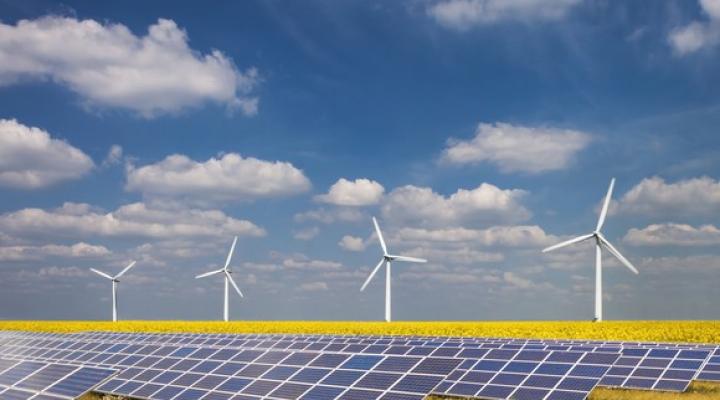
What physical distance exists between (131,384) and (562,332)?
1806 inches

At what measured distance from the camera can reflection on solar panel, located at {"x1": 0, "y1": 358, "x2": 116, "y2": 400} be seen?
89.8 feet

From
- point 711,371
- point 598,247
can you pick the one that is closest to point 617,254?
point 598,247

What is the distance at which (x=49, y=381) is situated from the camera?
2888 centimetres

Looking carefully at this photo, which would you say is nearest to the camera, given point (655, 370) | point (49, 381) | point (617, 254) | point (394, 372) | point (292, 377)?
point (394, 372)

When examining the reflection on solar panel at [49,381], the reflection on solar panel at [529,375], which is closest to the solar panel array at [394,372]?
the reflection on solar panel at [529,375]

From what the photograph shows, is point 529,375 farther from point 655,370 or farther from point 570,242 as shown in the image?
point 570,242

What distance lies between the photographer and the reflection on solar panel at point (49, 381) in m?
27.4

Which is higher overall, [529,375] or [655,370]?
[529,375]

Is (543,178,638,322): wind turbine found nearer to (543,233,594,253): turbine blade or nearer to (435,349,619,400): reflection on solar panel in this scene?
(543,233,594,253): turbine blade

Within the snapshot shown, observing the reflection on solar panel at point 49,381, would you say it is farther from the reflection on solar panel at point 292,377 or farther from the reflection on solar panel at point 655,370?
the reflection on solar panel at point 655,370

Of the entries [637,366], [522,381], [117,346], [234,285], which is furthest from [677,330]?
[234,285]

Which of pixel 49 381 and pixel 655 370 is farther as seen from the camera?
pixel 49 381

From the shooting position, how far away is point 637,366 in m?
28.8

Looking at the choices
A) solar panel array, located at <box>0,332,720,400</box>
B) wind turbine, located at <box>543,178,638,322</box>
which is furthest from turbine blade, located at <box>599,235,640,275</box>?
solar panel array, located at <box>0,332,720,400</box>
